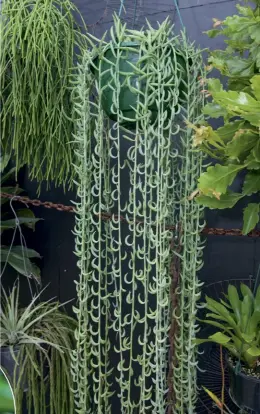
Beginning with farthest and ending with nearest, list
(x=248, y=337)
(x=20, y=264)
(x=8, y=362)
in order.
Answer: (x=20, y=264)
(x=8, y=362)
(x=248, y=337)

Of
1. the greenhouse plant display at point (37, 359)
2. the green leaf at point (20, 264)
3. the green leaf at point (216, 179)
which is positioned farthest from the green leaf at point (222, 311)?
the green leaf at point (20, 264)

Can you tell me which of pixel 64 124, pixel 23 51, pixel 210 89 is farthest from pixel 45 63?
pixel 210 89

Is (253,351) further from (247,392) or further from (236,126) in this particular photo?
(236,126)

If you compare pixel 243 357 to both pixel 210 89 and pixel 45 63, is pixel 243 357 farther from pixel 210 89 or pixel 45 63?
pixel 45 63

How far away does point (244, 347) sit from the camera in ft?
3.21

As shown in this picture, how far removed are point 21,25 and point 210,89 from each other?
0.57 metres

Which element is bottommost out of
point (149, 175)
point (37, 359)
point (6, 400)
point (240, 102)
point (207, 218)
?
point (37, 359)

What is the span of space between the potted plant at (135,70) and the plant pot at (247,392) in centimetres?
61

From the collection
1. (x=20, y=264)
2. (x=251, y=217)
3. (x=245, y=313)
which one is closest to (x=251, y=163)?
(x=251, y=217)

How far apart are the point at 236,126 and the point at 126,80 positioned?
0.26 metres

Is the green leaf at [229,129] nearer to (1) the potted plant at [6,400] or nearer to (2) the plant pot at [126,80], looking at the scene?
(2) the plant pot at [126,80]

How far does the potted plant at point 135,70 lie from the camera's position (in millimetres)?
922

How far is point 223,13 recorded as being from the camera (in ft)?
4.49

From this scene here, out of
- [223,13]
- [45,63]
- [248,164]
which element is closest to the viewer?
[248,164]
